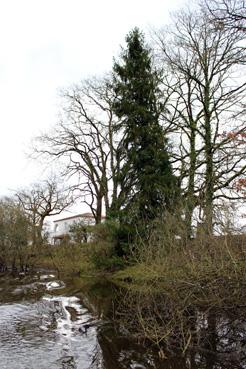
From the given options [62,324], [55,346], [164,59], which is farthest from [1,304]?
[164,59]

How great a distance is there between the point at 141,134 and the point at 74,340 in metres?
14.7

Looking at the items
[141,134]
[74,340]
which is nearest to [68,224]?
[141,134]

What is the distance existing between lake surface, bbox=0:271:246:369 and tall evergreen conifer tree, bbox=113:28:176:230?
6.03 meters

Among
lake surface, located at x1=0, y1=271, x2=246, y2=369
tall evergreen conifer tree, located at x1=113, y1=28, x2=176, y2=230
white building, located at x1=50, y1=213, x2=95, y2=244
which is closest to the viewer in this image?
lake surface, located at x1=0, y1=271, x2=246, y2=369

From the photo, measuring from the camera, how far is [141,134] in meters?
22.9

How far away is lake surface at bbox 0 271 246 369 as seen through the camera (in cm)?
831

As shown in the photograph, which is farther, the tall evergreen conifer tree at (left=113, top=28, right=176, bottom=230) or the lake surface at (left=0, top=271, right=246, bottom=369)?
the tall evergreen conifer tree at (left=113, top=28, right=176, bottom=230)

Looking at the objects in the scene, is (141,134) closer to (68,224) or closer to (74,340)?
(74,340)

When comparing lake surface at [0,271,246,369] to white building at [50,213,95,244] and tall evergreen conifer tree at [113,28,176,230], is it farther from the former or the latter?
white building at [50,213,95,244]

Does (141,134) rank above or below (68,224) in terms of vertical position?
above

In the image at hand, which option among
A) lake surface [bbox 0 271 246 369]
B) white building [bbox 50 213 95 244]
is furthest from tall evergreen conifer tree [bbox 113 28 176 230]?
white building [bbox 50 213 95 244]

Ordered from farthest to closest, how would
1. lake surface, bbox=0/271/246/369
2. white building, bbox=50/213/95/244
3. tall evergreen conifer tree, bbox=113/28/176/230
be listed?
white building, bbox=50/213/95/244 → tall evergreen conifer tree, bbox=113/28/176/230 → lake surface, bbox=0/271/246/369

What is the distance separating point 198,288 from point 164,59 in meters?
20.4

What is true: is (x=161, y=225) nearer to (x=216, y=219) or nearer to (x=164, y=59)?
(x=216, y=219)
